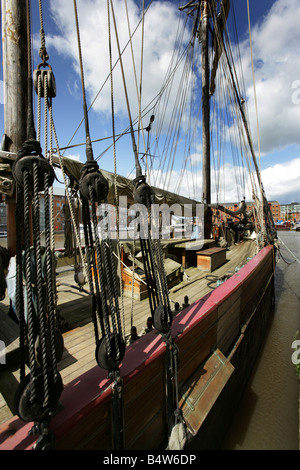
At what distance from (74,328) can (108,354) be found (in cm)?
238

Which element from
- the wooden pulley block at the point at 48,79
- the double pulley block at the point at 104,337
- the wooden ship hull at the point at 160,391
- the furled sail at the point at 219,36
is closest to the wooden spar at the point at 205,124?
the furled sail at the point at 219,36

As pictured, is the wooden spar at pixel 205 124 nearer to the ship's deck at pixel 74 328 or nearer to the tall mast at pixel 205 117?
the tall mast at pixel 205 117

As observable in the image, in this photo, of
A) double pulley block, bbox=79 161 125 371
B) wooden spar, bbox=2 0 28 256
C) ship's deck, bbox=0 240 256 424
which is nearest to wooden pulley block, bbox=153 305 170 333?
double pulley block, bbox=79 161 125 371

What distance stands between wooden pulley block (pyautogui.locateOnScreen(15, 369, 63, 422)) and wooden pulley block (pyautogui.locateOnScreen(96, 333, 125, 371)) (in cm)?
28

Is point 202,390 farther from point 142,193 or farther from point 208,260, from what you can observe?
point 208,260

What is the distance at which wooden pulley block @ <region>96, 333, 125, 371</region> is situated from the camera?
1.30 m

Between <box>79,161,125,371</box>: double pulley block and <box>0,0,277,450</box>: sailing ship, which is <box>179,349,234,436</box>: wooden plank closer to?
<box>0,0,277,450</box>: sailing ship

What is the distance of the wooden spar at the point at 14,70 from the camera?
106 inches

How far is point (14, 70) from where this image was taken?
2740mm

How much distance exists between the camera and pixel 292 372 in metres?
4.65

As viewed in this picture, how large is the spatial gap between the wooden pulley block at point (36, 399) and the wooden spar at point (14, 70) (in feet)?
8.33

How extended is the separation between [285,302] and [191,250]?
15.7 feet

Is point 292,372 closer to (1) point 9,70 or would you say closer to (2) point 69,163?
(2) point 69,163
